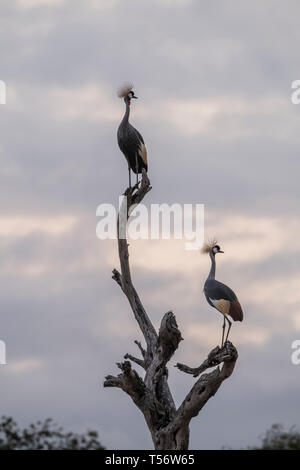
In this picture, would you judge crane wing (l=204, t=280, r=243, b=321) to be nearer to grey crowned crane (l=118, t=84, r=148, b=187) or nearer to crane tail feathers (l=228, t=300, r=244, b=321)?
crane tail feathers (l=228, t=300, r=244, b=321)

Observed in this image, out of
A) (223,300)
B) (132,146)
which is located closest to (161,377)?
(223,300)

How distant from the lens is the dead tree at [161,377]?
18422mm

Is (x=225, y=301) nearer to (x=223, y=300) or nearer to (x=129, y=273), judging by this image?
(x=223, y=300)

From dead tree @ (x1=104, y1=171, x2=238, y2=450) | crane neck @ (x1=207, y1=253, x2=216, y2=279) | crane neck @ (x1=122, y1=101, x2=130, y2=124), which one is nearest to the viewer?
dead tree @ (x1=104, y1=171, x2=238, y2=450)

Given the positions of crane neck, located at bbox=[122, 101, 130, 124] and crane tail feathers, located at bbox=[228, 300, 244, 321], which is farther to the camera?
crane neck, located at bbox=[122, 101, 130, 124]

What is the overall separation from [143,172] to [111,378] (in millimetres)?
4440

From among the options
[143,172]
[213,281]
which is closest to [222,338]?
[213,281]

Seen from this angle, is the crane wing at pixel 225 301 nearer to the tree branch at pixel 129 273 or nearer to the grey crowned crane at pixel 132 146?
the tree branch at pixel 129 273

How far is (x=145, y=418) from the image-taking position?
63.1 ft

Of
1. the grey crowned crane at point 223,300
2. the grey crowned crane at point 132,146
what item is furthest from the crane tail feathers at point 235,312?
the grey crowned crane at point 132,146

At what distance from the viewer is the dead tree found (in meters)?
18.4

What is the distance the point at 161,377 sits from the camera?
63.4 feet

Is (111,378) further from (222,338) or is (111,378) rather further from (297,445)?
(297,445)

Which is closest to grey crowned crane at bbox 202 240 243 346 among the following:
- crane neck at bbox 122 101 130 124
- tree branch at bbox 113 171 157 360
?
tree branch at bbox 113 171 157 360
